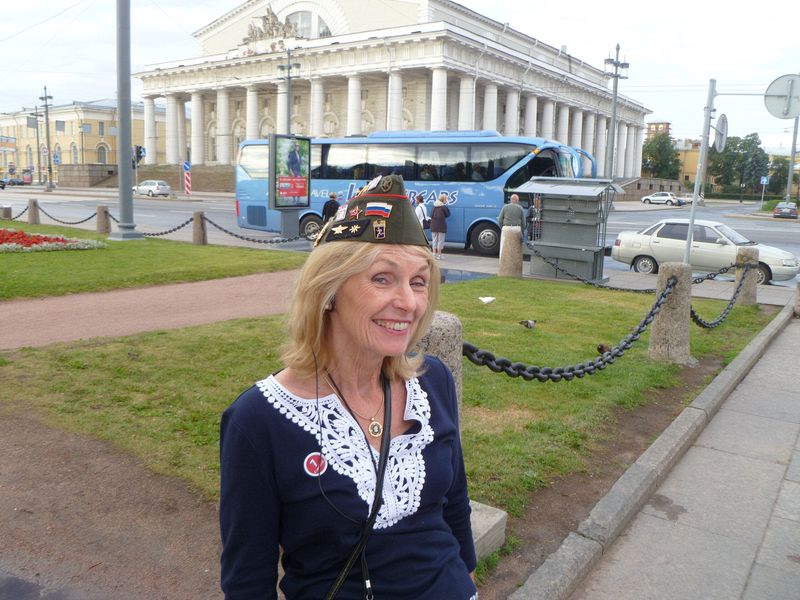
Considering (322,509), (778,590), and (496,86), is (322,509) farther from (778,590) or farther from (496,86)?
(496,86)

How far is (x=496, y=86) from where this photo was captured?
208ft

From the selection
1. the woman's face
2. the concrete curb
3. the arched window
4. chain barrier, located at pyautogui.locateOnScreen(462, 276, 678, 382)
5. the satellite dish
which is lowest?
the concrete curb

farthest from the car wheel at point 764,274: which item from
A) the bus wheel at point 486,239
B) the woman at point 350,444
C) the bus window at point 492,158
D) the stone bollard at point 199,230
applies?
the woman at point 350,444

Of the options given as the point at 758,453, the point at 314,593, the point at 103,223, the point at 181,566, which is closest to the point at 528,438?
the point at 758,453

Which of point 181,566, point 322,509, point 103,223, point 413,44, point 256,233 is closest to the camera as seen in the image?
point 322,509

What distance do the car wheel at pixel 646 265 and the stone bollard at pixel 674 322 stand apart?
9.12m

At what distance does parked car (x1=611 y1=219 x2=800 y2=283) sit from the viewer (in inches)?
614

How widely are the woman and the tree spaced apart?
112076 millimetres

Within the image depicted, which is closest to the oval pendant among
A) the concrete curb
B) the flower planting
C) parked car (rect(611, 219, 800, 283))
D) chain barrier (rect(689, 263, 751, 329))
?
the concrete curb

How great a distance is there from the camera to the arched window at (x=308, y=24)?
7044 centimetres

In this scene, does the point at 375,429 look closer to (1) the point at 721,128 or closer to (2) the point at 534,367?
(2) the point at 534,367

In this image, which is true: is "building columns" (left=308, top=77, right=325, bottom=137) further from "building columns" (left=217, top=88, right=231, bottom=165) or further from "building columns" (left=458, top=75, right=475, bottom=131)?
"building columns" (left=458, top=75, right=475, bottom=131)

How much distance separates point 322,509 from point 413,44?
197 feet

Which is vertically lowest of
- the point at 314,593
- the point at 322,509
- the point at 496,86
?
the point at 314,593
